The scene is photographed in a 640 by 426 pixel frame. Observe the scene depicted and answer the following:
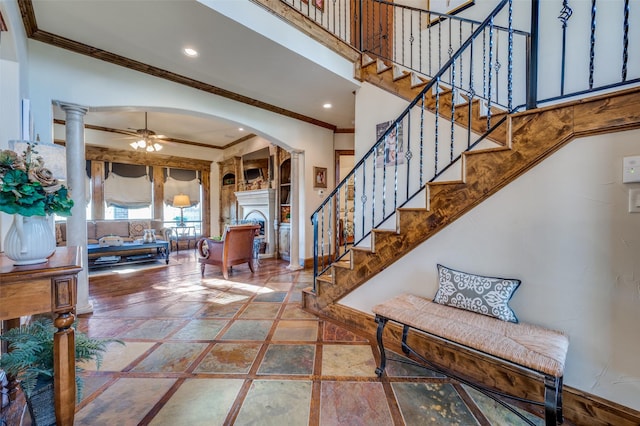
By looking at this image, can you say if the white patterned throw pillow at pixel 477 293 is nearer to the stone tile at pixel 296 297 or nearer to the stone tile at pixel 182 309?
the stone tile at pixel 296 297

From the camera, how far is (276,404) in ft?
5.30

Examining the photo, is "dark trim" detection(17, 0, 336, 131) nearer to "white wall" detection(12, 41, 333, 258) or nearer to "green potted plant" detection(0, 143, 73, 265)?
"white wall" detection(12, 41, 333, 258)

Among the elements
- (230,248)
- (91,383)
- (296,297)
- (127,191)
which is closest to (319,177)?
(230,248)

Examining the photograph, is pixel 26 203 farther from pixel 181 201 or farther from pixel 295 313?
pixel 181 201

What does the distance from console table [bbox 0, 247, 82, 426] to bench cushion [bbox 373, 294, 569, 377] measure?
67.1 inches

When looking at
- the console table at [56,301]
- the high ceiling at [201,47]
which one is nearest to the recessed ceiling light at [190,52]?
the high ceiling at [201,47]

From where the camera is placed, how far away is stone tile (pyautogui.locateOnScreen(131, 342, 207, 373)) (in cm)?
197

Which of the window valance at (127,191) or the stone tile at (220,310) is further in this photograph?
the window valance at (127,191)

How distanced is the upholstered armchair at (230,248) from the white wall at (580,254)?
372 cm

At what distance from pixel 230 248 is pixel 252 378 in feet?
9.53

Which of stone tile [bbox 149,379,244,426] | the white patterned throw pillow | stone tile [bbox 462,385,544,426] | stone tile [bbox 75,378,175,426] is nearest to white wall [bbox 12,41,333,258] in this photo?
stone tile [bbox 75,378,175,426]

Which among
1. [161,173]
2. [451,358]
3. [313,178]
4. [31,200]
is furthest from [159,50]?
[161,173]

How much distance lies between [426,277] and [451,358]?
1.94ft

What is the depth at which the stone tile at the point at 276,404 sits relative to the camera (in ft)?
4.91
